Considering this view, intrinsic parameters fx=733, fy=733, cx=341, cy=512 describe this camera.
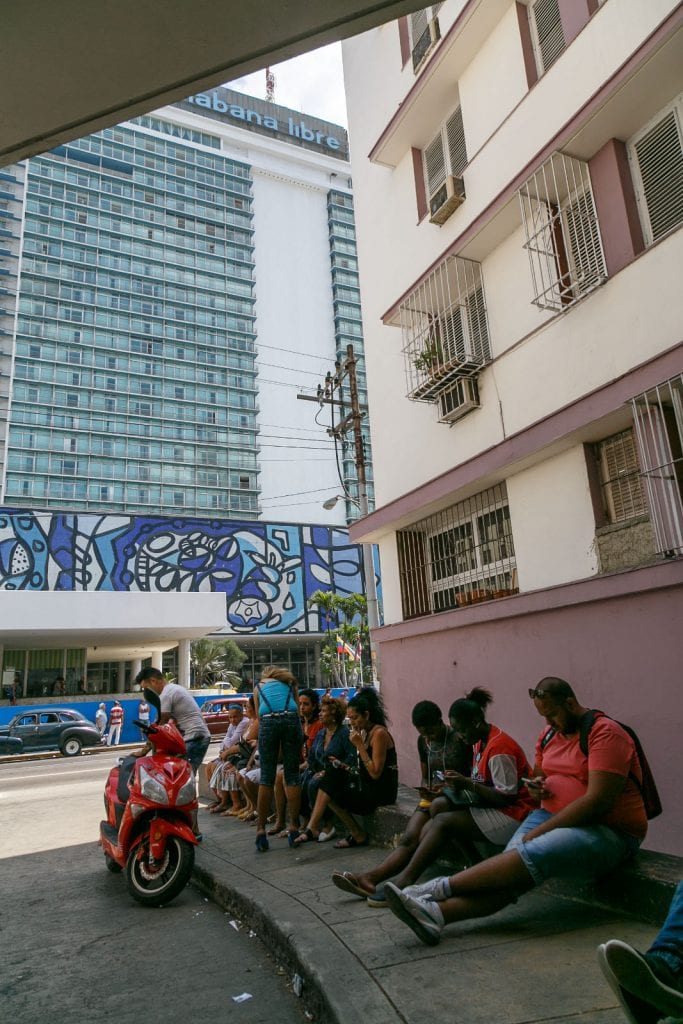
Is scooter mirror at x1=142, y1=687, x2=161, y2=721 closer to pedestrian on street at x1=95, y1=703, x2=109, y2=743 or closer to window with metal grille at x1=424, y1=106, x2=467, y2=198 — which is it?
window with metal grille at x1=424, y1=106, x2=467, y2=198

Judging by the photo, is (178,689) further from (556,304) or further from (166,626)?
(166,626)

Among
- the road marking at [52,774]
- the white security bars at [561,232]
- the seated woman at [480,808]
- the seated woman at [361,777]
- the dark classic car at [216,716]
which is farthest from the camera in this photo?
the dark classic car at [216,716]

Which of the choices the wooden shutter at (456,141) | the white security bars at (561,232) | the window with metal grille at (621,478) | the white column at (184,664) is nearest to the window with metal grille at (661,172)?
the white security bars at (561,232)

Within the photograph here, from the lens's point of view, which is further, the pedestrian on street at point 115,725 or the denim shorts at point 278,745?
the pedestrian on street at point 115,725

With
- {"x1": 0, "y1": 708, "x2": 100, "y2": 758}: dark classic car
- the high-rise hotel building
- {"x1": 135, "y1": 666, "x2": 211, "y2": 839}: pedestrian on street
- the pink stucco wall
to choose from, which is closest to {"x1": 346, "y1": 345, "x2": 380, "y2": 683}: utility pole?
the pink stucco wall

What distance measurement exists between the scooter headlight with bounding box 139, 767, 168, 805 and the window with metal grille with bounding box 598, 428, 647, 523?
4232mm

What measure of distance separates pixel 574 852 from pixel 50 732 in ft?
75.2

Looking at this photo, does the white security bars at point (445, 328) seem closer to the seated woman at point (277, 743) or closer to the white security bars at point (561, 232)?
the white security bars at point (561, 232)

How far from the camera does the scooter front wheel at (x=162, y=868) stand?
524 centimetres

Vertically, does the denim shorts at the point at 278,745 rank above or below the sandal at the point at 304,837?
above

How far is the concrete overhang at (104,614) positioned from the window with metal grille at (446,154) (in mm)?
21259

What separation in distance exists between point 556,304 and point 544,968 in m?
5.54

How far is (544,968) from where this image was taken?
3.21m

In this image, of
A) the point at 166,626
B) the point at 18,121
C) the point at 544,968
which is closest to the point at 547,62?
the point at 18,121
